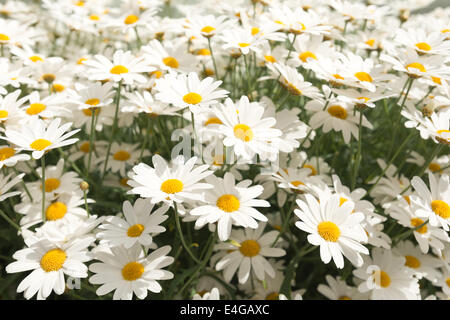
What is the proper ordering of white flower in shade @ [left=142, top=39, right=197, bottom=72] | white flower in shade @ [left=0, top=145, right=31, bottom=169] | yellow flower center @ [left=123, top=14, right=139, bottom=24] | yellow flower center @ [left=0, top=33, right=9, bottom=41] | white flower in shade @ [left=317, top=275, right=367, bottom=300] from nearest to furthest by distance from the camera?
white flower in shade @ [left=0, top=145, right=31, bottom=169]
white flower in shade @ [left=317, top=275, right=367, bottom=300]
white flower in shade @ [left=142, top=39, right=197, bottom=72]
yellow flower center @ [left=0, top=33, right=9, bottom=41]
yellow flower center @ [left=123, top=14, right=139, bottom=24]

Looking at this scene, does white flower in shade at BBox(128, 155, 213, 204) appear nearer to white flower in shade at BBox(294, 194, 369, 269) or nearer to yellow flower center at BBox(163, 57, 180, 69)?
white flower in shade at BBox(294, 194, 369, 269)

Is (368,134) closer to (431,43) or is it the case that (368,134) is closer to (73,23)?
(431,43)

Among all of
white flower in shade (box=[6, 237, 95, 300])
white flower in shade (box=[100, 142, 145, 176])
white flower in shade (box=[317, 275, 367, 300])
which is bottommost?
white flower in shade (box=[317, 275, 367, 300])

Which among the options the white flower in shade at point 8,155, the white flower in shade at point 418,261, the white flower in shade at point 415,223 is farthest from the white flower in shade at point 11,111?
the white flower in shade at point 418,261

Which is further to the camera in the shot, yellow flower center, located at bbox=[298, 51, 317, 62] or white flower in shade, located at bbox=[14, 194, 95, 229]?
yellow flower center, located at bbox=[298, 51, 317, 62]

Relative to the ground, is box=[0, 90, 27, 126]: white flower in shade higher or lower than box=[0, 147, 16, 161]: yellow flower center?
higher

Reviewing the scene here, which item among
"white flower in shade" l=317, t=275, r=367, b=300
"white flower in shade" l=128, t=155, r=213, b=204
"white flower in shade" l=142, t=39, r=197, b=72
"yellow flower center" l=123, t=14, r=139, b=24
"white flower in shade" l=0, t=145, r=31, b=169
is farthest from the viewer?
"yellow flower center" l=123, t=14, r=139, b=24

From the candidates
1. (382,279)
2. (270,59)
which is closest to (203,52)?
(270,59)

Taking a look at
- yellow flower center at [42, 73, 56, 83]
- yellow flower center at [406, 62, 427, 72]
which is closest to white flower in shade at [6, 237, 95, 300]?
yellow flower center at [42, 73, 56, 83]
